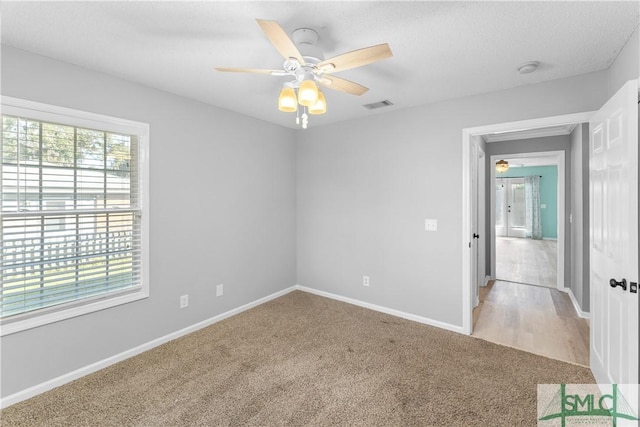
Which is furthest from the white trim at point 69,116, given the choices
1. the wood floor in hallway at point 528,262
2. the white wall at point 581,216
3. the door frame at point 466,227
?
the wood floor in hallway at point 528,262

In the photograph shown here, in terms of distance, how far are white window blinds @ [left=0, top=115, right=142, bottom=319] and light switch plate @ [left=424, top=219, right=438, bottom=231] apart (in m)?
2.95

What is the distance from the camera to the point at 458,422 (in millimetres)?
1882

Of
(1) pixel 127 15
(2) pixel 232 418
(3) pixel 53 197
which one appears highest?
(1) pixel 127 15

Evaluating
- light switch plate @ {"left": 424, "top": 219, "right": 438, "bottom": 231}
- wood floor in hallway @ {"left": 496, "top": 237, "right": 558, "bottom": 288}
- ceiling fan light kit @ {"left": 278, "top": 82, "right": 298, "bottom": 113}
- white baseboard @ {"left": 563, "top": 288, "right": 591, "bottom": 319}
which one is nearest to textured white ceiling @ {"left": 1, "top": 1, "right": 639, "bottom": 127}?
ceiling fan light kit @ {"left": 278, "top": 82, "right": 298, "bottom": 113}

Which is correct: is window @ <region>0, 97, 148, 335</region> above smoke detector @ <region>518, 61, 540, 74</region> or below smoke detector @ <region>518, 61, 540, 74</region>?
below

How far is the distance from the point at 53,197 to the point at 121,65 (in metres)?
1.14

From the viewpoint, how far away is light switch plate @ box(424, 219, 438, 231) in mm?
3352

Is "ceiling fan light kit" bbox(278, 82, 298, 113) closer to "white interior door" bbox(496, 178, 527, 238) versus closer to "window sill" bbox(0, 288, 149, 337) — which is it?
"window sill" bbox(0, 288, 149, 337)

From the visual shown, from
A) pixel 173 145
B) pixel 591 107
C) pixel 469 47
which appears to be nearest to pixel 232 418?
pixel 173 145

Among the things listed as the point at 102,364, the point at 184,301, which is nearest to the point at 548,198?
the point at 184,301

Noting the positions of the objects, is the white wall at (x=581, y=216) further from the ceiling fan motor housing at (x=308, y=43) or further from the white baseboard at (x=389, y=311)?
the ceiling fan motor housing at (x=308, y=43)

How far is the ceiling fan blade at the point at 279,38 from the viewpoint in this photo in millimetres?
1331

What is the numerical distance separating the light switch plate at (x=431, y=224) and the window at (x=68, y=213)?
9.53ft

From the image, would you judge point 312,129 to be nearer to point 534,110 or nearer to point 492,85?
point 492,85
